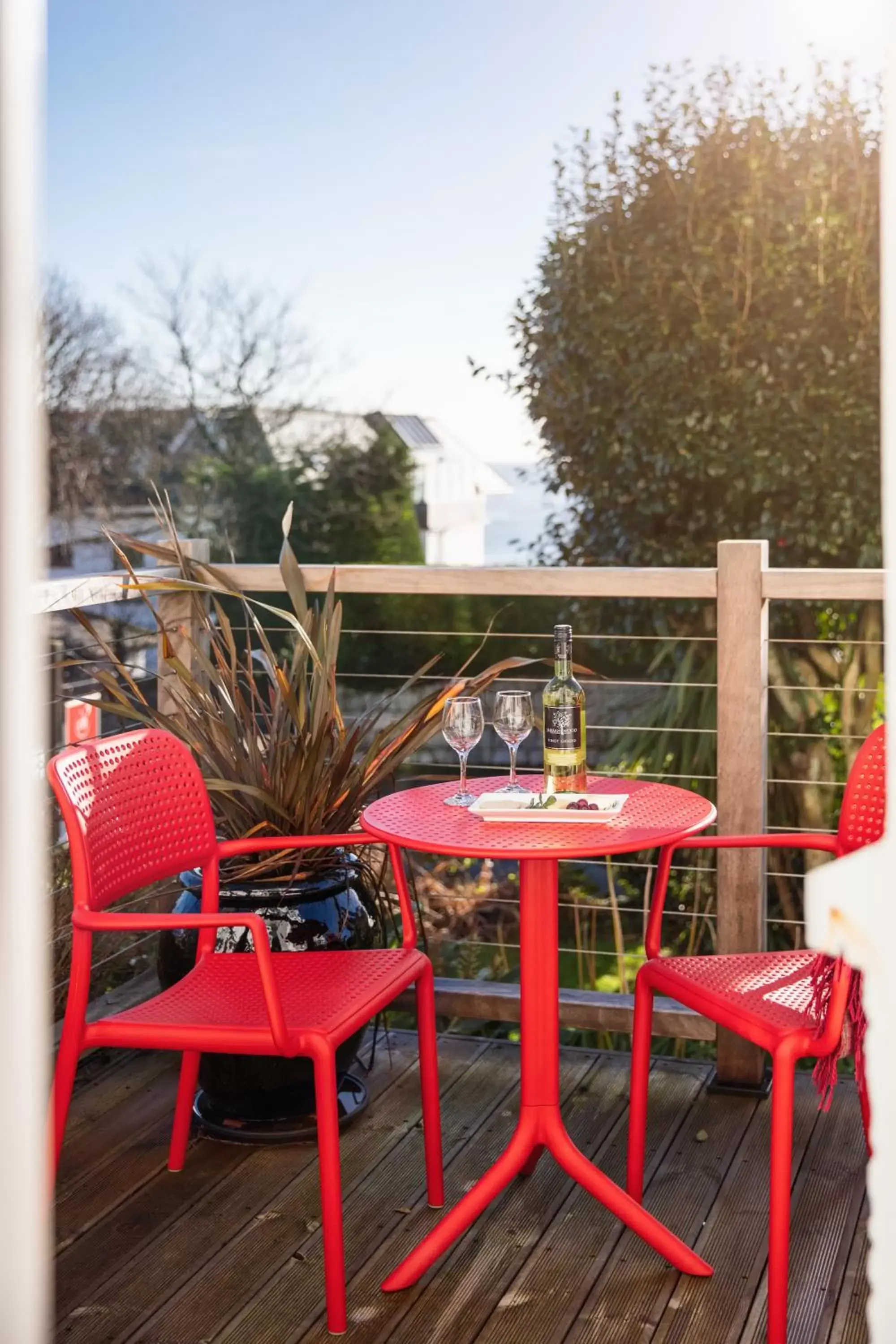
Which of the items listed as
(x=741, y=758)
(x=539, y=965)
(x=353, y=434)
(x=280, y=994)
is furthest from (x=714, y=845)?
(x=353, y=434)

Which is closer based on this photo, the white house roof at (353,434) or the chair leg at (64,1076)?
the chair leg at (64,1076)

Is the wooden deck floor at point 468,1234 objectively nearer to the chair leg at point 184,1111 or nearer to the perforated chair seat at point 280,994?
the chair leg at point 184,1111

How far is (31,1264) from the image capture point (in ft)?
2.43

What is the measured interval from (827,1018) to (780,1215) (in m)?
0.30

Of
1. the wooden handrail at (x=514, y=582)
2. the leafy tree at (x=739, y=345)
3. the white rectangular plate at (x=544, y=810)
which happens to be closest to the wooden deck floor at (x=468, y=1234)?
the white rectangular plate at (x=544, y=810)

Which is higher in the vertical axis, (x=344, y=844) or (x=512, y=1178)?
(x=344, y=844)

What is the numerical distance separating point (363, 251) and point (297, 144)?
59 cm

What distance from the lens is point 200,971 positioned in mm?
2477

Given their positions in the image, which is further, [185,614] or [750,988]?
[185,614]

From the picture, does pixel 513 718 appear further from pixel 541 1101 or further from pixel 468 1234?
pixel 468 1234

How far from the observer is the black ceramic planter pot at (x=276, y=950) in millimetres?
2725

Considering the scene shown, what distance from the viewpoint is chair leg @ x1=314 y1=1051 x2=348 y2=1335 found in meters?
2.12

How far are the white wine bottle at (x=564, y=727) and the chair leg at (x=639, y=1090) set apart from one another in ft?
1.24

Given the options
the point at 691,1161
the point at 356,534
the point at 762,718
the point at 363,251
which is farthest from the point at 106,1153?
the point at 363,251
